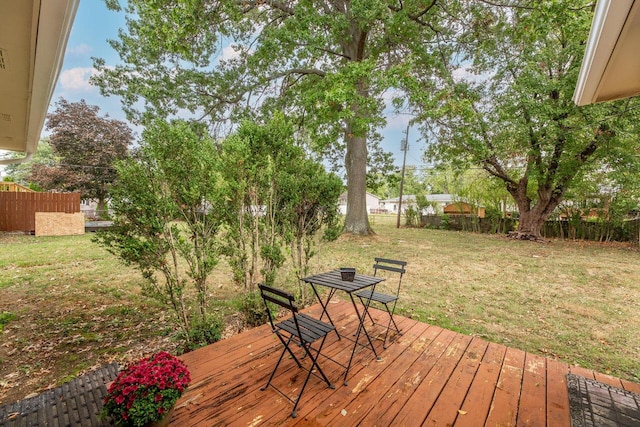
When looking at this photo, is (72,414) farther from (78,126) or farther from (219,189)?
(78,126)

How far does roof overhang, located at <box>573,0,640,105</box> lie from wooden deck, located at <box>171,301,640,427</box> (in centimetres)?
253

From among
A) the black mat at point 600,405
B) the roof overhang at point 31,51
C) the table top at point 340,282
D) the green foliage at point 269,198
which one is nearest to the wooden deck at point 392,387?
the black mat at point 600,405

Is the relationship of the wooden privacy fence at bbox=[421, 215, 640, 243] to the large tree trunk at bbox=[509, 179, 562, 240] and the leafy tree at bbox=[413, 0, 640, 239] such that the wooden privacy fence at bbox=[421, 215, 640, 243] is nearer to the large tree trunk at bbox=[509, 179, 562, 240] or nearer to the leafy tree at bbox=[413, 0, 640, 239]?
the large tree trunk at bbox=[509, 179, 562, 240]

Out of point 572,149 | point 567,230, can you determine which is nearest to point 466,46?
point 572,149

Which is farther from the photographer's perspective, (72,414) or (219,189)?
(219,189)

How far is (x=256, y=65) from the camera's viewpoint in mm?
8078

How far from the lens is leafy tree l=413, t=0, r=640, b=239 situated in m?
7.63

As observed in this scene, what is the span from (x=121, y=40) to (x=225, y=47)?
2.99 m

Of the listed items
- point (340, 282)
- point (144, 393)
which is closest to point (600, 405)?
point (340, 282)

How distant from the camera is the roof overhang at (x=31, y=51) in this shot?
1371mm

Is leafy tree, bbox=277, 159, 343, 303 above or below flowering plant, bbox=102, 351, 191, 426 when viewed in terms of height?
above

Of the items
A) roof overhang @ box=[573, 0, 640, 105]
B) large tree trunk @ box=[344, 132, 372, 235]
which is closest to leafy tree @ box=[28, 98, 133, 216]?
large tree trunk @ box=[344, 132, 372, 235]

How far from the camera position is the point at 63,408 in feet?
6.19

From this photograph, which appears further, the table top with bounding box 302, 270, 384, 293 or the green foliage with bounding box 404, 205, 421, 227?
the green foliage with bounding box 404, 205, 421, 227
